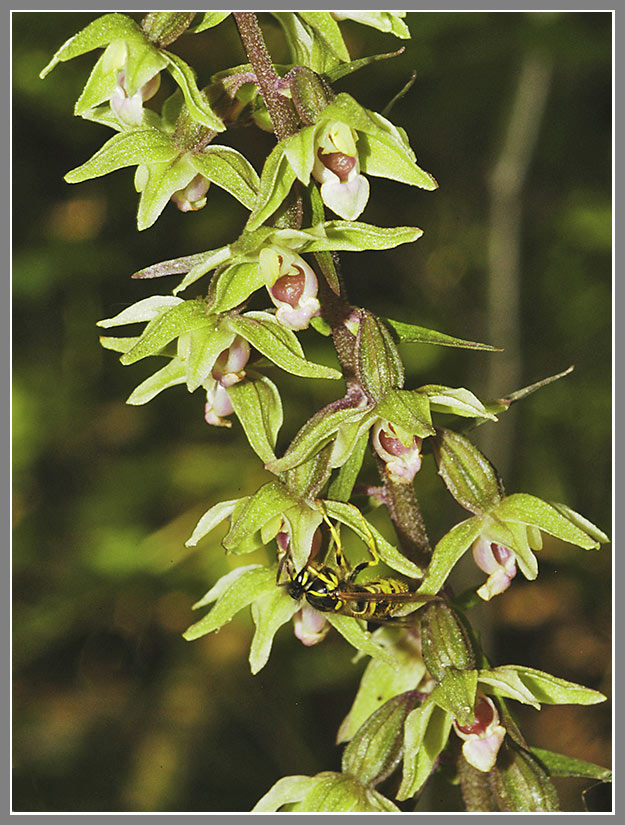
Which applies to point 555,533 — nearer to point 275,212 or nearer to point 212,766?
point 275,212

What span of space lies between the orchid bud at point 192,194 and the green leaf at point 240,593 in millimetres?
623

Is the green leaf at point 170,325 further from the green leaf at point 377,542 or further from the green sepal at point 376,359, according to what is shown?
the green leaf at point 377,542

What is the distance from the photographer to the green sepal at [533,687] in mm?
1435

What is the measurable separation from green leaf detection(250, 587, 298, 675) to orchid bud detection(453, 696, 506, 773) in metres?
0.35

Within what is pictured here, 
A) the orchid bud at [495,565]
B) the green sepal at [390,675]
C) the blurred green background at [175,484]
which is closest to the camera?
the orchid bud at [495,565]

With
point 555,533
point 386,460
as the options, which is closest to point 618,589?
point 555,533

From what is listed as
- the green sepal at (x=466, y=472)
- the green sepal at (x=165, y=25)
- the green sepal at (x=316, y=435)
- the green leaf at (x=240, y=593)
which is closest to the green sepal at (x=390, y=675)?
the green leaf at (x=240, y=593)

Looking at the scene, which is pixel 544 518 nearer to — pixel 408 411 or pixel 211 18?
pixel 408 411

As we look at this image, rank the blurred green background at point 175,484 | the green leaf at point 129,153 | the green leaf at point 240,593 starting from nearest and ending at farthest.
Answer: the green leaf at point 129,153, the green leaf at point 240,593, the blurred green background at point 175,484

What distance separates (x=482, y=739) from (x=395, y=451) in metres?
0.46

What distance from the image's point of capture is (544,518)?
1.47 meters

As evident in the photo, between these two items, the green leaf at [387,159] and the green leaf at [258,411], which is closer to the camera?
the green leaf at [387,159]

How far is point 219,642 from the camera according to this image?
11.3ft

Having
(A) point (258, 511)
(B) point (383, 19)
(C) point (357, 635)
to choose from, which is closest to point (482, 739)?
(C) point (357, 635)
